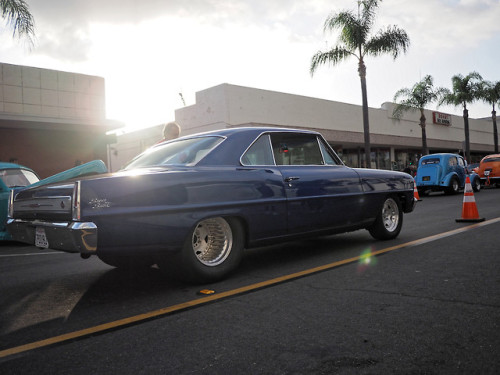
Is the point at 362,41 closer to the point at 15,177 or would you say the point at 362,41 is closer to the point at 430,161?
the point at 430,161

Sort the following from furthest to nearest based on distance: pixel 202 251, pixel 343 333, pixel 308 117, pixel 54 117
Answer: pixel 308 117 < pixel 54 117 < pixel 202 251 < pixel 343 333

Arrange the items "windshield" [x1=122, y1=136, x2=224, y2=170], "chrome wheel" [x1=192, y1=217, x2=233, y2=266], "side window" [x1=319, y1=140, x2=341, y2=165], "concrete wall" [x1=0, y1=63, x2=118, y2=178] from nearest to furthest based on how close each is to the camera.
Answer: "chrome wheel" [x1=192, y1=217, x2=233, y2=266], "windshield" [x1=122, y1=136, x2=224, y2=170], "side window" [x1=319, y1=140, x2=341, y2=165], "concrete wall" [x1=0, y1=63, x2=118, y2=178]

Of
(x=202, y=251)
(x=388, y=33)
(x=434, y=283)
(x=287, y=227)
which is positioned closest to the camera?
(x=434, y=283)

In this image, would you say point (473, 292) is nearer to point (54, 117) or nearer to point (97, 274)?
point (97, 274)

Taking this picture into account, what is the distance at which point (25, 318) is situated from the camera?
10.3ft

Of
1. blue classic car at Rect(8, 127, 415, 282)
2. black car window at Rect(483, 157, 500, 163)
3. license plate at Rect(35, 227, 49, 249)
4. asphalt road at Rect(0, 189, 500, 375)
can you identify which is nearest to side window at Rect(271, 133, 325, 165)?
blue classic car at Rect(8, 127, 415, 282)

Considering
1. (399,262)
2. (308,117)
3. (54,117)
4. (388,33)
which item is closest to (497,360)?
(399,262)

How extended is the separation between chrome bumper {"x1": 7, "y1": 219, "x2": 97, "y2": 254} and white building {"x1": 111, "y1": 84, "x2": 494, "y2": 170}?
758 inches

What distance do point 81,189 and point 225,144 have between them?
1460 millimetres

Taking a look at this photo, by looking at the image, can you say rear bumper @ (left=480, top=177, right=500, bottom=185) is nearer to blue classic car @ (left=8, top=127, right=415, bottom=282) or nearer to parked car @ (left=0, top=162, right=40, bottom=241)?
blue classic car @ (left=8, top=127, right=415, bottom=282)

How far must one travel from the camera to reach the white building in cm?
2352

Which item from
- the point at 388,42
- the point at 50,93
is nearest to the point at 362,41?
the point at 388,42

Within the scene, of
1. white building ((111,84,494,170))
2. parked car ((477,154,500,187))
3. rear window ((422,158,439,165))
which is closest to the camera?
rear window ((422,158,439,165))

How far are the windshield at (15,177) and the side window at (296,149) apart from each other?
5.74 m
